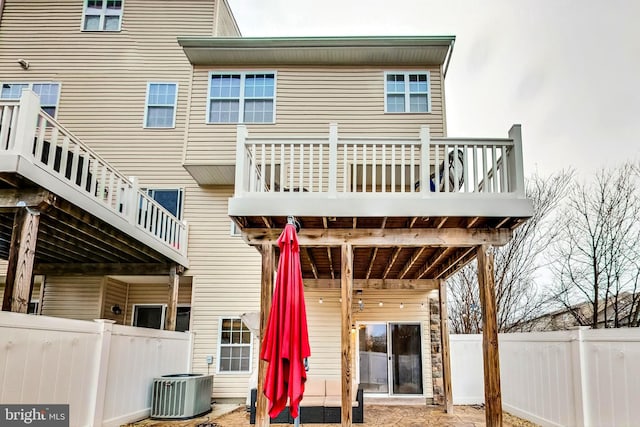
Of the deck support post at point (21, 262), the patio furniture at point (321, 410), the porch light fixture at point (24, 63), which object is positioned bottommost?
the patio furniture at point (321, 410)

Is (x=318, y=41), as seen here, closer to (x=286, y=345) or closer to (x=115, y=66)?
(x=115, y=66)

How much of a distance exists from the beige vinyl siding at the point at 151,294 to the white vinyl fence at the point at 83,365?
2.55 meters

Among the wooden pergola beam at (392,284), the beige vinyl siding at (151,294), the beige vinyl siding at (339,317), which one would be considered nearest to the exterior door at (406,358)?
the beige vinyl siding at (339,317)

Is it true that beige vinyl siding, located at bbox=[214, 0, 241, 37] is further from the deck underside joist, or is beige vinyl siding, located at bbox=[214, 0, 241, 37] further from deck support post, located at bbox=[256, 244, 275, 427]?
deck support post, located at bbox=[256, 244, 275, 427]

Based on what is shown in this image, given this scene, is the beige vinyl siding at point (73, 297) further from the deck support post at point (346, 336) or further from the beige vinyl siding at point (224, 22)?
the deck support post at point (346, 336)

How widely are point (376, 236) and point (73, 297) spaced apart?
28.2ft

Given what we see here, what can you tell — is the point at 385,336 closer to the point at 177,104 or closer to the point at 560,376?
the point at 560,376

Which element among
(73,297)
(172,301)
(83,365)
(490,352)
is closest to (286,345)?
(490,352)

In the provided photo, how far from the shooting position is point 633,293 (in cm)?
1293

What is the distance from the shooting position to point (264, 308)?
6297 millimetres

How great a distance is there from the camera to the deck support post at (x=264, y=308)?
587 cm

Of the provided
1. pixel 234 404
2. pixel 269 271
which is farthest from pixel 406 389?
pixel 269 271

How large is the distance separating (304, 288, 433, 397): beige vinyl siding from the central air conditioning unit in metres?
2.98

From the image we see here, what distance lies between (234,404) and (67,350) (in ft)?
17.6
